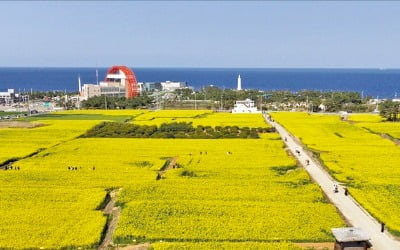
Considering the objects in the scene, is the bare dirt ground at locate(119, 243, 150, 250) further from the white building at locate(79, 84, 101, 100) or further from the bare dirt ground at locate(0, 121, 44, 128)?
the white building at locate(79, 84, 101, 100)

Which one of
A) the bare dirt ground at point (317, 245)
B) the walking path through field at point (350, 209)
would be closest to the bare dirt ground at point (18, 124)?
the walking path through field at point (350, 209)

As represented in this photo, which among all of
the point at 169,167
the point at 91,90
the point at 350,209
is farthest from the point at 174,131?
the point at 91,90

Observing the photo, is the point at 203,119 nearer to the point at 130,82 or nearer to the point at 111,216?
the point at 130,82

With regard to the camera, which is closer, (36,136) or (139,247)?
(139,247)

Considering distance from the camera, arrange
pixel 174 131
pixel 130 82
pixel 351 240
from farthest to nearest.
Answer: pixel 130 82 → pixel 174 131 → pixel 351 240

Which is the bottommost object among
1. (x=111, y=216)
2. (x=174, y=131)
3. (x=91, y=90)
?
(x=174, y=131)

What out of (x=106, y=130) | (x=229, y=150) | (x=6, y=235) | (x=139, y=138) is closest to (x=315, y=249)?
(x=6, y=235)
